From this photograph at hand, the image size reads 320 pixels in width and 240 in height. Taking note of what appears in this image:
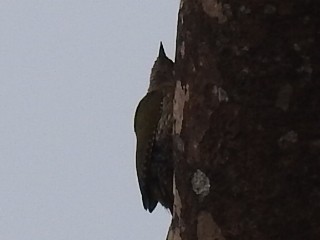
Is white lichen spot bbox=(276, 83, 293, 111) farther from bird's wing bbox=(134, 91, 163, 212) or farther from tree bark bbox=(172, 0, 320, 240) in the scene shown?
bird's wing bbox=(134, 91, 163, 212)

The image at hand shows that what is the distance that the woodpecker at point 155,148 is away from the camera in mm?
1688

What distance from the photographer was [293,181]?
866 mm

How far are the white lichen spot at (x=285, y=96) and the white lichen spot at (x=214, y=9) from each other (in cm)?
10

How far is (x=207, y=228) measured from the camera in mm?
924

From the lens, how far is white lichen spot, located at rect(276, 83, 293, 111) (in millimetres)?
862

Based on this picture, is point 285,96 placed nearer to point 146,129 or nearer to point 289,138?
point 289,138

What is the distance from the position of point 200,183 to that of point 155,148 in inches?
31.4

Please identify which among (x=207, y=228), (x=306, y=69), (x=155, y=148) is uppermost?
(x=155, y=148)

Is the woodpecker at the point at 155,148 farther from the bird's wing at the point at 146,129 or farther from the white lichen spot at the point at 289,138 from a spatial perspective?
the white lichen spot at the point at 289,138

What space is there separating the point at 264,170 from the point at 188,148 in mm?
103

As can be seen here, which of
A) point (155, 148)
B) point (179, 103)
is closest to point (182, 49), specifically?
point (179, 103)

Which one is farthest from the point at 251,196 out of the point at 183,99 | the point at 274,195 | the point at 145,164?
the point at 145,164

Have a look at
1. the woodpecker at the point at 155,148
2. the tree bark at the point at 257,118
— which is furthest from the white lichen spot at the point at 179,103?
the woodpecker at the point at 155,148

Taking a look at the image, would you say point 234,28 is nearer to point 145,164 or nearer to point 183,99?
point 183,99
